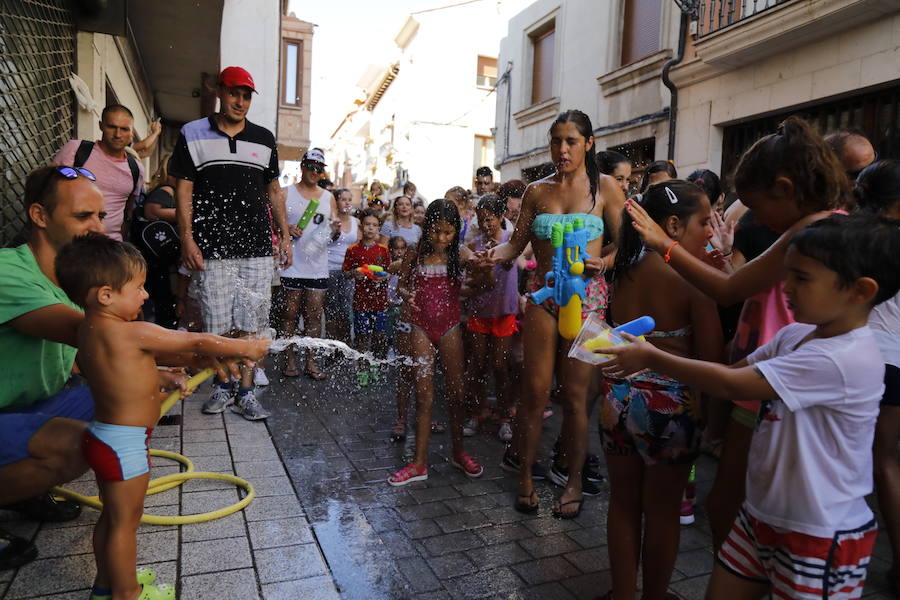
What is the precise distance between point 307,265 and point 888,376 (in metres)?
5.14

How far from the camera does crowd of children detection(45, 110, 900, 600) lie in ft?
5.52

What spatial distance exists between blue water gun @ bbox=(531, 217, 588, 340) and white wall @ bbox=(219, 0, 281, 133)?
970cm

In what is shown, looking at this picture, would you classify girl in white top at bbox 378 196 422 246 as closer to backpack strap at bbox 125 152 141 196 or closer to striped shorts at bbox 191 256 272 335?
striped shorts at bbox 191 256 272 335

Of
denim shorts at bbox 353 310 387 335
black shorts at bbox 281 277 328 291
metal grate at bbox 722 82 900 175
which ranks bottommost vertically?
denim shorts at bbox 353 310 387 335

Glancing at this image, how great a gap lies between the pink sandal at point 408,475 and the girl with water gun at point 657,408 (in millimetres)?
1631

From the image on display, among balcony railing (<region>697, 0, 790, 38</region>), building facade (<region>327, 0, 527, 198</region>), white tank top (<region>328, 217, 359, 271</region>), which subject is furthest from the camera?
building facade (<region>327, 0, 527, 198</region>)

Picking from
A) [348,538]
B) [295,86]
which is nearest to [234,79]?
[348,538]

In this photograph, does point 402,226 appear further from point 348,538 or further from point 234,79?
point 348,538

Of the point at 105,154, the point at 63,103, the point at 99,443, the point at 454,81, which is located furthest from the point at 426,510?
the point at 454,81

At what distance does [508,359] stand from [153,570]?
3.19 m

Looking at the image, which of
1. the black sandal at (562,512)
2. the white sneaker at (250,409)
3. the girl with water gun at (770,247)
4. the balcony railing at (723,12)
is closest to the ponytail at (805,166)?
the girl with water gun at (770,247)

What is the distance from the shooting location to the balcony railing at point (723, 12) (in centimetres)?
864

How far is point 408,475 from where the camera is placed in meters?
3.80

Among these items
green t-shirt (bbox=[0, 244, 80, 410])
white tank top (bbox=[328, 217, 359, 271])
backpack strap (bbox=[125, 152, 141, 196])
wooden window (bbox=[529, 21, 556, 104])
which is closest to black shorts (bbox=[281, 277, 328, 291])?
white tank top (bbox=[328, 217, 359, 271])
